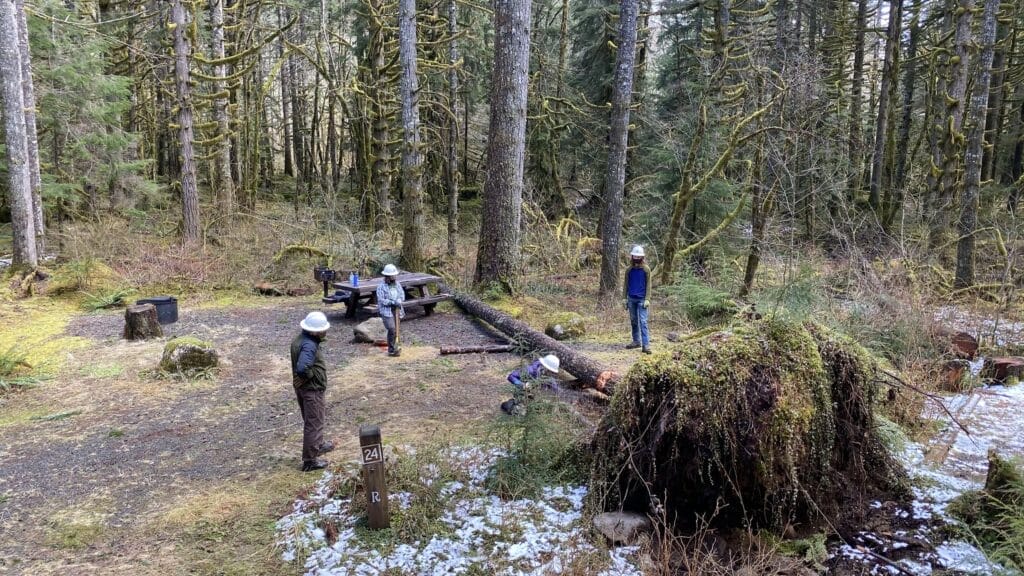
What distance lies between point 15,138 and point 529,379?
41.5 feet

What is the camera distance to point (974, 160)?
11.6 m

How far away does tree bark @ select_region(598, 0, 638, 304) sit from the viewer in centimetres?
1152

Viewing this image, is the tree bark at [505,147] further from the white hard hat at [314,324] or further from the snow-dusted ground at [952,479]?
the snow-dusted ground at [952,479]

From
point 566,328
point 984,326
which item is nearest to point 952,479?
point 566,328

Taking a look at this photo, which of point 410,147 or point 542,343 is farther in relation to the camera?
point 410,147

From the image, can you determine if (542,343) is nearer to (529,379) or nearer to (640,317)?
(640,317)

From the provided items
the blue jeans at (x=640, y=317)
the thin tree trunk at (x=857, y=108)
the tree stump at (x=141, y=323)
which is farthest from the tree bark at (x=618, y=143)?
the thin tree trunk at (x=857, y=108)

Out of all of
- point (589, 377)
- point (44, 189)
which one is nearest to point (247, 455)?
point (589, 377)

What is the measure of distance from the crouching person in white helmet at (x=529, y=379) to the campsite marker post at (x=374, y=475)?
1326 mm

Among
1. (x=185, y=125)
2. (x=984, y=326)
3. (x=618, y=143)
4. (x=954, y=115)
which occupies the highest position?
(x=954, y=115)

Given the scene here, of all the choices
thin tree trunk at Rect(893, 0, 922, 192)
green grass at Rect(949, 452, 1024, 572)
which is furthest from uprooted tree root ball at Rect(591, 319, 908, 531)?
thin tree trunk at Rect(893, 0, 922, 192)

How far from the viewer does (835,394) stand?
4.61 meters

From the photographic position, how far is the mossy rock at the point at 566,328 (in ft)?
30.9

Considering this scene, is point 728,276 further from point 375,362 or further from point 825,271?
point 375,362
